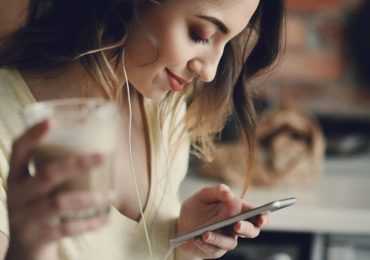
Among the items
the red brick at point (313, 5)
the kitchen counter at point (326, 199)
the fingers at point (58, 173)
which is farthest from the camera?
the red brick at point (313, 5)

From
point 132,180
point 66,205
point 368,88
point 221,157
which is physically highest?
point 368,88

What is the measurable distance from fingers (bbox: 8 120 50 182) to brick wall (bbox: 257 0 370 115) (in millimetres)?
1731

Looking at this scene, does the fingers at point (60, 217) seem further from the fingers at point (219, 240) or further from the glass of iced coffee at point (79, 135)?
the fingers at point (219, 240)

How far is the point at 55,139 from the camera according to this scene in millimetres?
651

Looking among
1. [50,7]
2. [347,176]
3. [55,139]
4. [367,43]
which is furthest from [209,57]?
[367,43]

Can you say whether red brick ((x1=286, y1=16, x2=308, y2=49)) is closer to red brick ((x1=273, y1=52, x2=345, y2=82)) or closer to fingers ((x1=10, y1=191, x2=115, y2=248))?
red brick ((x1=273, y1=52, x2=345, y2=82))

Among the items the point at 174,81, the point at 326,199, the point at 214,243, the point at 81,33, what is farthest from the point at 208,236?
the point at 326,199

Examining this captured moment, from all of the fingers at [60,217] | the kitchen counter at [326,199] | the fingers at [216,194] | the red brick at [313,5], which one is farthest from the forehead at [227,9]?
the red brick at [313,5]

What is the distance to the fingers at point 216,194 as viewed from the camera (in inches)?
44.3

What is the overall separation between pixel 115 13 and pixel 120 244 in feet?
1.20

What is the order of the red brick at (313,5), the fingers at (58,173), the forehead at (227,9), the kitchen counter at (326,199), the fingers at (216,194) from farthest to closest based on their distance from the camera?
1. the red brick at (313,5)
2. the kitchen counter at (326,199)
3. the fingers at (216,194)
4. the forehead at (227,9)
5. the fingers at (58,173)

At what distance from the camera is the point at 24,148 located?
2.21 ft

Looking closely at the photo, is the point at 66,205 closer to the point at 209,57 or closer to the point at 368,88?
the point at 209,57

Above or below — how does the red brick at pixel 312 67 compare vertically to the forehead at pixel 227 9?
above
